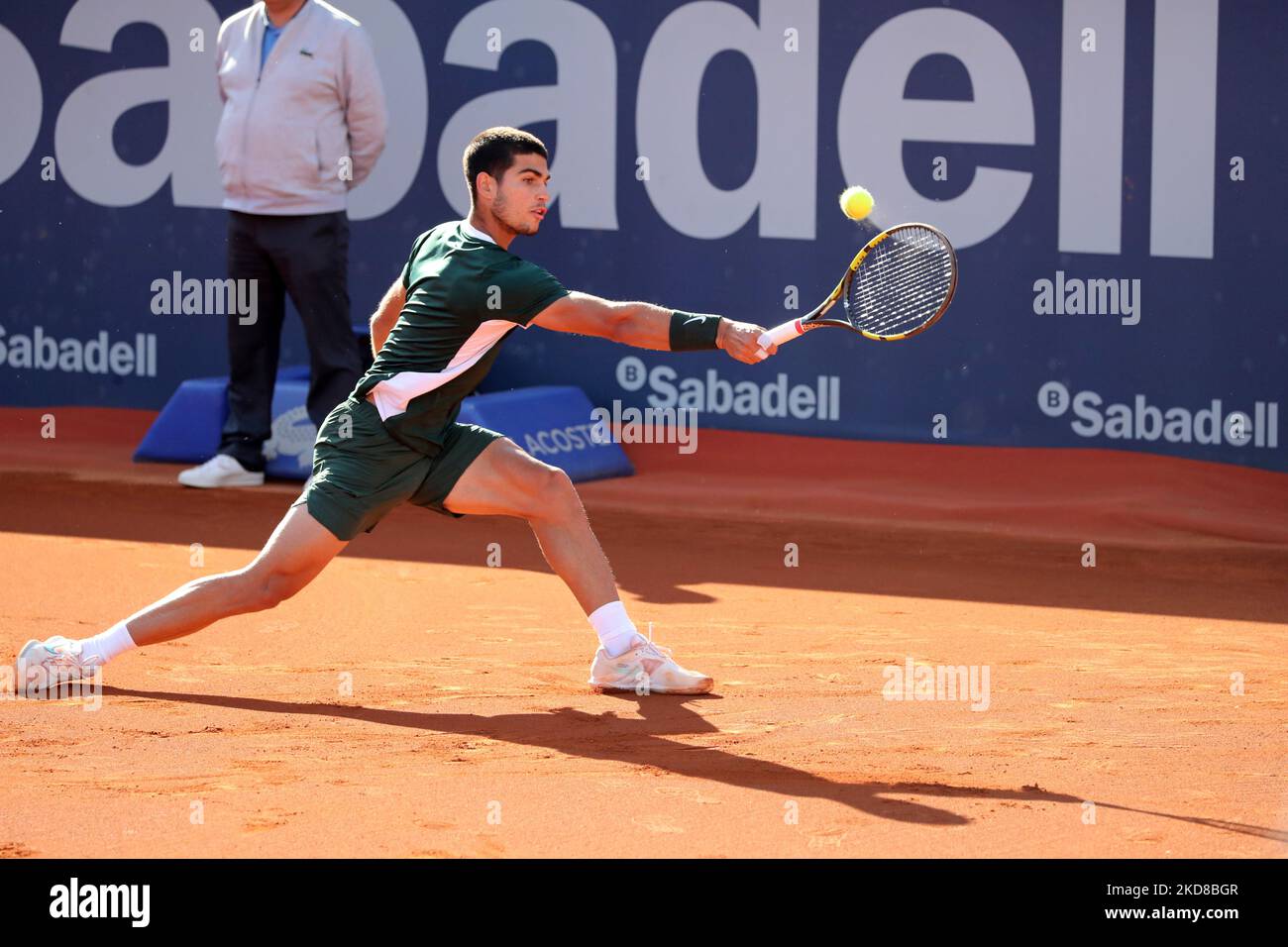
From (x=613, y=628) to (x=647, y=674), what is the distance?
17cm

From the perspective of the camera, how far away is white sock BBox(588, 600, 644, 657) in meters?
4.98

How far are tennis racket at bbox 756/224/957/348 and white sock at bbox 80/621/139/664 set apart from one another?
195 cm

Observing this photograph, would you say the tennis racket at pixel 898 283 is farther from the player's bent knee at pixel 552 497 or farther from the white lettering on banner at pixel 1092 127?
the white lettering on banner at pixel 1092 127

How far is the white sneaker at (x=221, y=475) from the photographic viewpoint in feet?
27.3

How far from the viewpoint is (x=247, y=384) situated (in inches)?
327

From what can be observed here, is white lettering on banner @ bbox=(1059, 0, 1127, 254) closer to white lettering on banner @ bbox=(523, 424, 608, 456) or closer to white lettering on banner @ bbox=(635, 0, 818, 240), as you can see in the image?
white lettering on banner @ bbox=(635, 0, 818, 240)

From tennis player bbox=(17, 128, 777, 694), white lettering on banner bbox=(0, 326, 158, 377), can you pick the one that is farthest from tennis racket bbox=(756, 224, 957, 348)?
white lettering on banner bbox=(0, 326, 158, 377)

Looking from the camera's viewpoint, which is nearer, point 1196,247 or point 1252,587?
point 1252,587

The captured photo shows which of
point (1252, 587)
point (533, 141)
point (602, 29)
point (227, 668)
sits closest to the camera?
point (533, 141)

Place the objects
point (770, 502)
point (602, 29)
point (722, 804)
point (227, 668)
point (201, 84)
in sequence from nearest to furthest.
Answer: point (722, 804)
point (227, 668)
point (770, 502)
point (602, 29)
point (201, 84)

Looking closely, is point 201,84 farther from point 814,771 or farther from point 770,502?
point 814,771

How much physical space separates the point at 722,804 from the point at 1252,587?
3622 millimetres

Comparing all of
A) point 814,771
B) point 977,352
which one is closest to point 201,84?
point 977,352

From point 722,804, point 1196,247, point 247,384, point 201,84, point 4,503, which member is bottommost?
point 722,804
